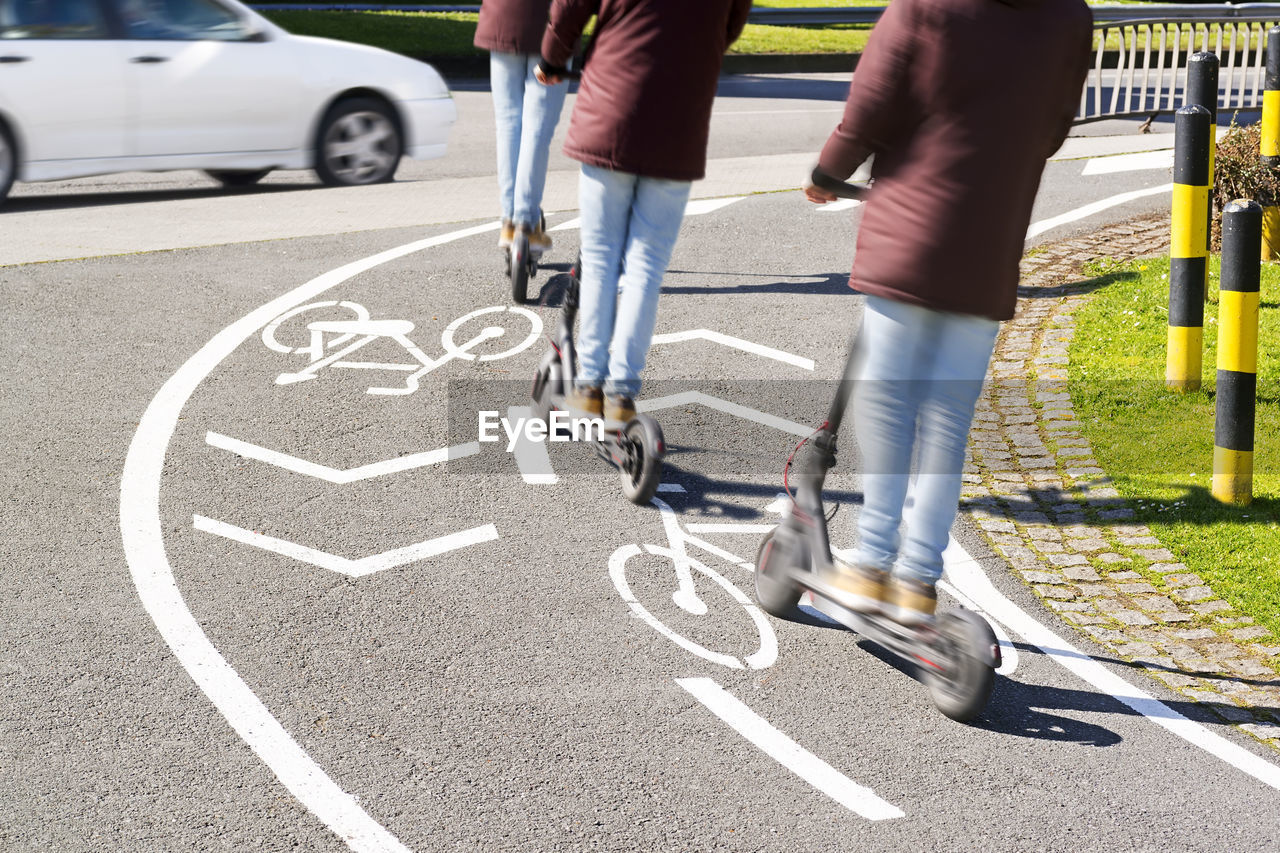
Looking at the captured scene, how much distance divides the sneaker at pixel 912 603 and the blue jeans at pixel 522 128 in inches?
151

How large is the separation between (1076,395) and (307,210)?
5.78 meters

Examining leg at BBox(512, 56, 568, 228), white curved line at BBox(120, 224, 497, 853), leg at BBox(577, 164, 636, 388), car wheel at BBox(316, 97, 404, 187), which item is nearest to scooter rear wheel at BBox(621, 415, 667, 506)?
leg at BBox(577, 164, 636, 388)

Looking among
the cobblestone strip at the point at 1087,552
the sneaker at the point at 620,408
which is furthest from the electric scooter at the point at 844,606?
the sneaker at the point at 620,408

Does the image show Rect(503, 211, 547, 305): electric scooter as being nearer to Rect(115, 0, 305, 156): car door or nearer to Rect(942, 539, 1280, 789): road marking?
Rect(942, 539, 1280, 789): road marking

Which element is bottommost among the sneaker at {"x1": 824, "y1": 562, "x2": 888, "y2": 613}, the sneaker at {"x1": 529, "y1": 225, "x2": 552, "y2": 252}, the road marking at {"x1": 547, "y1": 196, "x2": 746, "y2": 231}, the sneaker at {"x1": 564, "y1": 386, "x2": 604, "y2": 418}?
the road marking at {"x1": 547, "y1": 196, "x2": 746, "y2": 231}

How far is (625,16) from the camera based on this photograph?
5.00m

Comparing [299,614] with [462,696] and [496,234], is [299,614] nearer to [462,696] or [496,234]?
[462,696]

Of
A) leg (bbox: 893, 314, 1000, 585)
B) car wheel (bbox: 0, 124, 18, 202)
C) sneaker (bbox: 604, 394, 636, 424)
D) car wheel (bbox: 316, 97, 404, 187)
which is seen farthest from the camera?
car wheel (bbox: 316, 97, 404, 187)

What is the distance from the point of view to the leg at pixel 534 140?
723cm

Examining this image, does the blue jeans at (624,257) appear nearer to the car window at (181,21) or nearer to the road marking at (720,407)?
the road marking at (720,407)

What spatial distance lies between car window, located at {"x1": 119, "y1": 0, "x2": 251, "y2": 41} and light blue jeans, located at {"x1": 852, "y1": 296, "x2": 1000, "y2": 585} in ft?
27.5

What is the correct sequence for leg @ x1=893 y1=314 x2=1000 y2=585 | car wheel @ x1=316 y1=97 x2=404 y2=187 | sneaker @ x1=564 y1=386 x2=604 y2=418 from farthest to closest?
car wheel @ x1=316 y1=97 x2=404 y2=187 < sneaker @ x1=564 y1=386 x2=604 y2=418 < leg @ x1=893 y1=314 x2=1000 y2=585

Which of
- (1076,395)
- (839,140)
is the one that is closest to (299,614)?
(839,140)

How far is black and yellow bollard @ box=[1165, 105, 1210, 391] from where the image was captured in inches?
251
